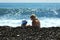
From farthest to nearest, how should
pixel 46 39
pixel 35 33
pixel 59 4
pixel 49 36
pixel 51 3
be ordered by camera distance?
pixel 51 3 < pixel 59 4 < pixel 35 33 < pixel 49 36 < pixel 46 39

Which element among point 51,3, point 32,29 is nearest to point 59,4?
point 51,3

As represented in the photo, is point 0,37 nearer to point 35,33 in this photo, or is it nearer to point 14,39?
point 14,39

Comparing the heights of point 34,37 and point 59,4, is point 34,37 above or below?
above

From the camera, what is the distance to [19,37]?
20.1 feet

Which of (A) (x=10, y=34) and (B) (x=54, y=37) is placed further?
(A) (x=10, y=34)

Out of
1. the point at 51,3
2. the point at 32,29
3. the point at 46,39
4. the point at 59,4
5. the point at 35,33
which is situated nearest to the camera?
the point at 46,39

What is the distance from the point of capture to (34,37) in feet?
20.2

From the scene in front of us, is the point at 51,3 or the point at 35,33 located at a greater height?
the point at 35,33

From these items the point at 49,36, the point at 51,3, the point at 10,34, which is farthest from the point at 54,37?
the point at 51,3

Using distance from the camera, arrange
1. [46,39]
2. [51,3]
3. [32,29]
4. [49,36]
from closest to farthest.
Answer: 1. [46,39]
2. [49,36]
3. [32,29]
4. [51,3]

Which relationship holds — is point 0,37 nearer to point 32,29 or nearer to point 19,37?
point 19,37

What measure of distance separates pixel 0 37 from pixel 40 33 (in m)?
1.23

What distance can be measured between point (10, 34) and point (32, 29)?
0.98 meters

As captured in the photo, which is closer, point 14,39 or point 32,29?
point 14,39
